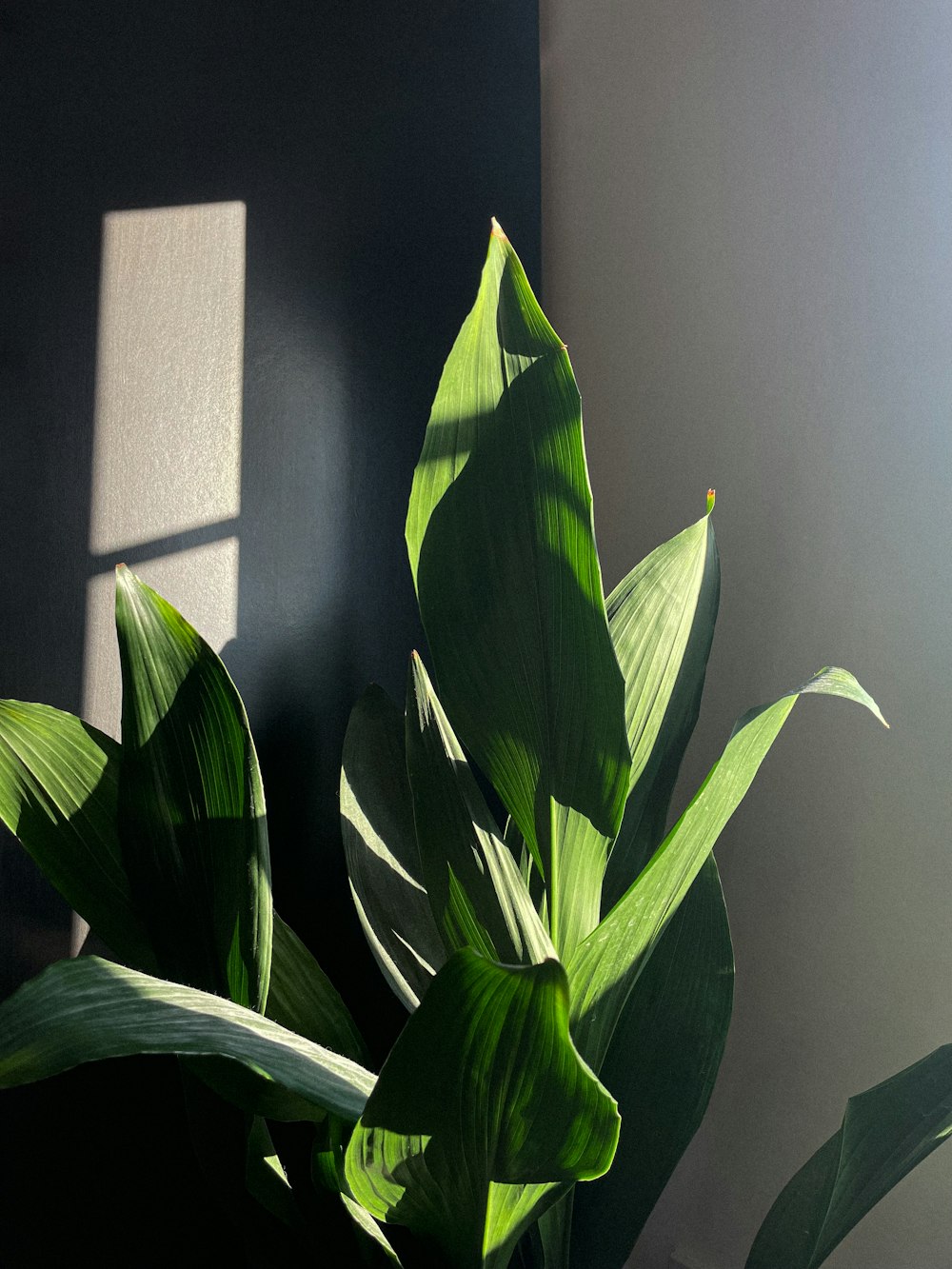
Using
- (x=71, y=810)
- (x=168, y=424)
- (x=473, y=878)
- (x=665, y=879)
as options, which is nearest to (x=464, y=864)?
(x=473, y=878)

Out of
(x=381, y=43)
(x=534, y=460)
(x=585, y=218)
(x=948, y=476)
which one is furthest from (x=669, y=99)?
(x=534, y=460)

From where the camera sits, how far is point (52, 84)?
88cm

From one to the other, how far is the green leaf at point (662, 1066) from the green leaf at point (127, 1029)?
35 centimetres

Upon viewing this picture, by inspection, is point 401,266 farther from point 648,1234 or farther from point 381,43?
point 648,1234

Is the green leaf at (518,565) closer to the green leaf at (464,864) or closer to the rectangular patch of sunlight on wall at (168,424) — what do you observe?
the green leaf at (464,864)

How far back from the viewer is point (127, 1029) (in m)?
0.47

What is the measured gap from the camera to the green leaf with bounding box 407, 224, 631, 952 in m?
0.61

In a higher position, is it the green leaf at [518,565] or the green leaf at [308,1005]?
the green leaf at [518,565]

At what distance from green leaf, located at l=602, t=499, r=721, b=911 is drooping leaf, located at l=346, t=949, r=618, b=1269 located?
31cm

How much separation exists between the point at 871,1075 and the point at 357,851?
1.91ft

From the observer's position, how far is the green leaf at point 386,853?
85cm

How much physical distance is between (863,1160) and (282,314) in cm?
94

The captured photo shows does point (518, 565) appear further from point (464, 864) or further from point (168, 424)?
point (168, 424)

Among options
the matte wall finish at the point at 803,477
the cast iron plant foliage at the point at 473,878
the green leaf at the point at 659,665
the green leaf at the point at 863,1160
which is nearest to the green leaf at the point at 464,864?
the cast iron plant foliage at the point at 473,878
